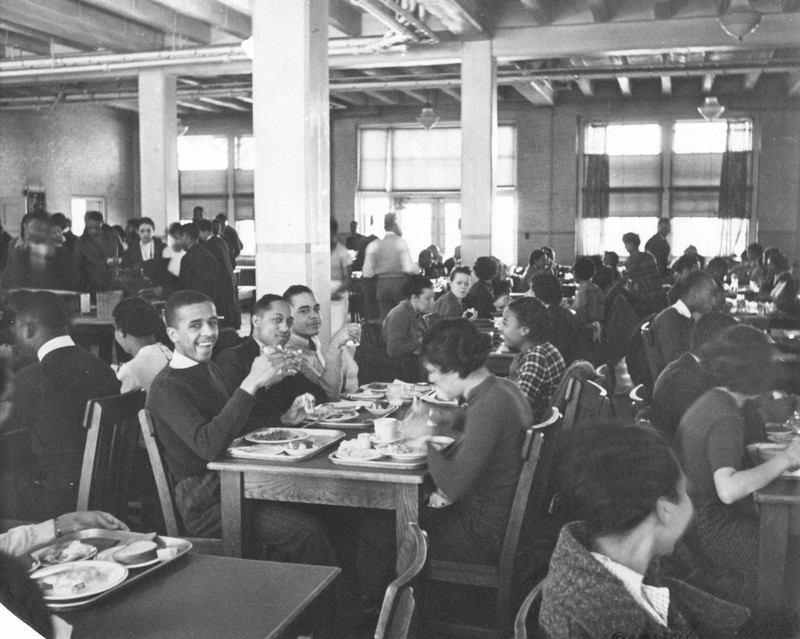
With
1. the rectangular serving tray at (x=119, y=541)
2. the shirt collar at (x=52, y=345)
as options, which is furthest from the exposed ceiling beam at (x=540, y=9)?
the rectangular serving tray at (x=119, y=541)

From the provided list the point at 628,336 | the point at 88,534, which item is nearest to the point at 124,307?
the point at 88,534

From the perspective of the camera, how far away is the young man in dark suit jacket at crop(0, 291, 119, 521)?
9.87ft

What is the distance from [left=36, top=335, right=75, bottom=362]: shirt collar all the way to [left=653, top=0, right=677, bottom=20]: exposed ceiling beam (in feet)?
22.9

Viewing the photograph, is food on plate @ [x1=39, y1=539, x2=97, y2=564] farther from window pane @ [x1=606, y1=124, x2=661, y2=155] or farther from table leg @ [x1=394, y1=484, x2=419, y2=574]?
window pane @ [x1=606, y1=124, x2=661, y2=155]

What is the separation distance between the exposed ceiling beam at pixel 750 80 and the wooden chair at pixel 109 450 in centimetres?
1102

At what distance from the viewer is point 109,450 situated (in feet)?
8.87

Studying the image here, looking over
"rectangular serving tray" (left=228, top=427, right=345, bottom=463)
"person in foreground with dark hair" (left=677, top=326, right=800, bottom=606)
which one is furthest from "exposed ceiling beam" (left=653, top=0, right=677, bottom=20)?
"rectangular serving tray" (left=228, top=427, right=345, bottom=463)

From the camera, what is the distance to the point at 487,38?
29.7ft

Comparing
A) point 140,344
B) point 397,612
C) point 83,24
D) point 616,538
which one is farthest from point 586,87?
point 397,612

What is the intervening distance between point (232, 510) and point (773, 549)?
1.60 meters

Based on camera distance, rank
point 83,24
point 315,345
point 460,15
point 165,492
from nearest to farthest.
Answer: point 165,492 < point 315,345 < point 460,15 < point 83,24

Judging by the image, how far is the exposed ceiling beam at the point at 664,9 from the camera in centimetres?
823

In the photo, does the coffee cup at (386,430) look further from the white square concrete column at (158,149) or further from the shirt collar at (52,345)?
the white square concrete column at (158,149)

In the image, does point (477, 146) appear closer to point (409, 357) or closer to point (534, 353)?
point (409, 357)
